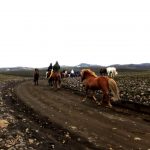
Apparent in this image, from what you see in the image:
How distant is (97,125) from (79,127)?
91 centimetres

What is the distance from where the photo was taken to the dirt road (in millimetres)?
13156

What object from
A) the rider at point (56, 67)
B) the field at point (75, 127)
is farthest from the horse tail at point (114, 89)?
the rider at point (56, 67)

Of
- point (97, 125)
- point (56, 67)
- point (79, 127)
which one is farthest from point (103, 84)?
point (56, 67)

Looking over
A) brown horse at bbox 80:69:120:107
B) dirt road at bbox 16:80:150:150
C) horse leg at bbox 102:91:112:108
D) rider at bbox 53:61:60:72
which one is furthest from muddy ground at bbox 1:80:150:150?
rider at bbox 53:61:60:72

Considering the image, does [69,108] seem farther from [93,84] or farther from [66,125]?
[66,125]

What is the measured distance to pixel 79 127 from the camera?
16.1 meters

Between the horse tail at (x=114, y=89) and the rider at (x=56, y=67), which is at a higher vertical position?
the rider at (x=56, y=67)

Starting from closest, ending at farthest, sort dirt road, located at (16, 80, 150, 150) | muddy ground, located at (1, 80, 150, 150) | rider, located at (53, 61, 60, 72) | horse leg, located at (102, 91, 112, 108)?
dirt road, located at (16, 80, 150, 150) < muddy ground, located at (1, 80, 150, 150) < horse leg, located at (102, 91, 112, 108) < rider, located at (53, 61, 60, 72)

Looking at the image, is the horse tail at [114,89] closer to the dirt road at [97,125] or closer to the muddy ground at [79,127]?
the dirt road at [97,125]

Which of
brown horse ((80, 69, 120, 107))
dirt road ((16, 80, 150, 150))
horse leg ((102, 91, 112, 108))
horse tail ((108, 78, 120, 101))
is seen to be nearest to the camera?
dirt road ((16, 80, 150, 150))

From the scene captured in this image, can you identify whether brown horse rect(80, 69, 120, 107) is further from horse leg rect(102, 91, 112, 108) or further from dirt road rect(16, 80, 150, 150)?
dirt road rect(16, 80, 150, 150)

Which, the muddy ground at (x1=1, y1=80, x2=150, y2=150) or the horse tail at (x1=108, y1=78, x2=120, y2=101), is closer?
the muddy ground at (x1=1, y1=80, x2=150, y2=150)

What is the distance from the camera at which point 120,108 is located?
22047 millimetres

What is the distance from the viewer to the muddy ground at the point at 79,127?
523 inches
